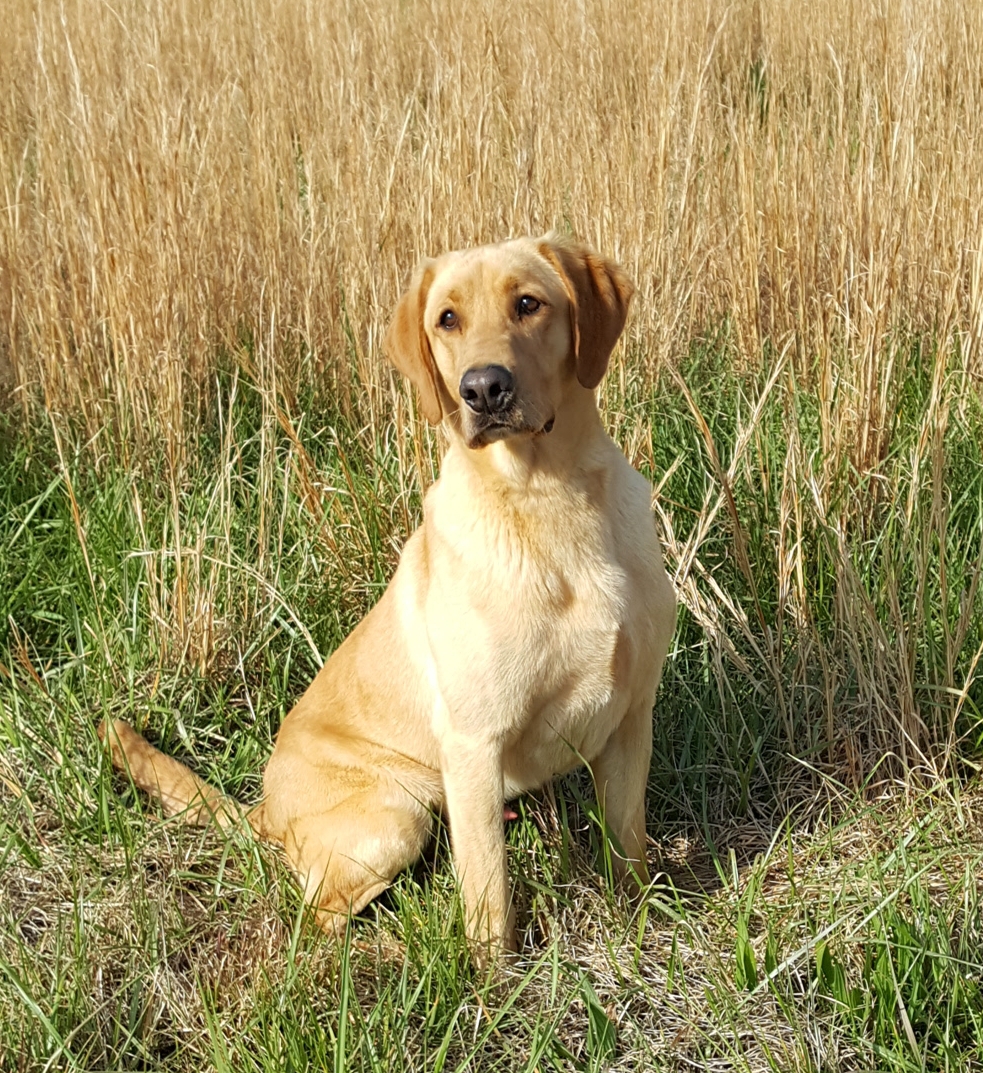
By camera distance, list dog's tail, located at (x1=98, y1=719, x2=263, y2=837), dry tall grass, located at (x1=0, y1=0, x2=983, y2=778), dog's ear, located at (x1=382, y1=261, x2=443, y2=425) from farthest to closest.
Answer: dry tall grass, located at (x1=0, y1=0, x2=983, y2=778) → dog's tail, located at (x1=98, y1=719, x2=263, y2=837) → dog's ear, located at (x1=382, y1=261, x2=443, y2=425)

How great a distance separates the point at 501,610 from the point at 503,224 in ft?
6.21

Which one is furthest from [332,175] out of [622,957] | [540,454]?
[622,957]

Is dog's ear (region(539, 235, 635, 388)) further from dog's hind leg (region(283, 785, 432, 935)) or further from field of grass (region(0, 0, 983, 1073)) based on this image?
dog's hind leg (region(283, 785, 432, 935))

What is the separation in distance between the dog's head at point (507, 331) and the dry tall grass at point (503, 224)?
840mm

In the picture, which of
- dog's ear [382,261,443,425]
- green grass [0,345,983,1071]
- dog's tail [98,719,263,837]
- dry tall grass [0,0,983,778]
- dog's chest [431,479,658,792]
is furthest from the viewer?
dry tall grass [0,0,983,778]

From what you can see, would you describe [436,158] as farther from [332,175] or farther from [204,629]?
[204,629]

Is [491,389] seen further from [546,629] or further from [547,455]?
[546,629]

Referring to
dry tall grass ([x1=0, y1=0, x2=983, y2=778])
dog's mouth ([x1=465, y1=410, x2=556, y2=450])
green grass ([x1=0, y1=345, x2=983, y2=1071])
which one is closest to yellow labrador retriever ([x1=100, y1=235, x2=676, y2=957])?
dog's mouth ([x1=465, y1=410, x2=556, y2=450])

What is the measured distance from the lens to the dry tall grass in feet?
11.3

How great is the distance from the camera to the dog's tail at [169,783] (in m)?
2.66

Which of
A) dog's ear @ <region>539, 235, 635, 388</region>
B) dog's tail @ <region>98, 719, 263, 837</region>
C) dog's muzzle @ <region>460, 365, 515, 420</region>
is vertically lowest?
dog's tail @ <region>98, 719, 263, 837</region>

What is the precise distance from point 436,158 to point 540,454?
1.68 metres

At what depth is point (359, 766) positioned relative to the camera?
2529 mm

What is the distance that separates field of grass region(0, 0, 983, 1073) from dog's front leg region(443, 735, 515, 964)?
0.08m
